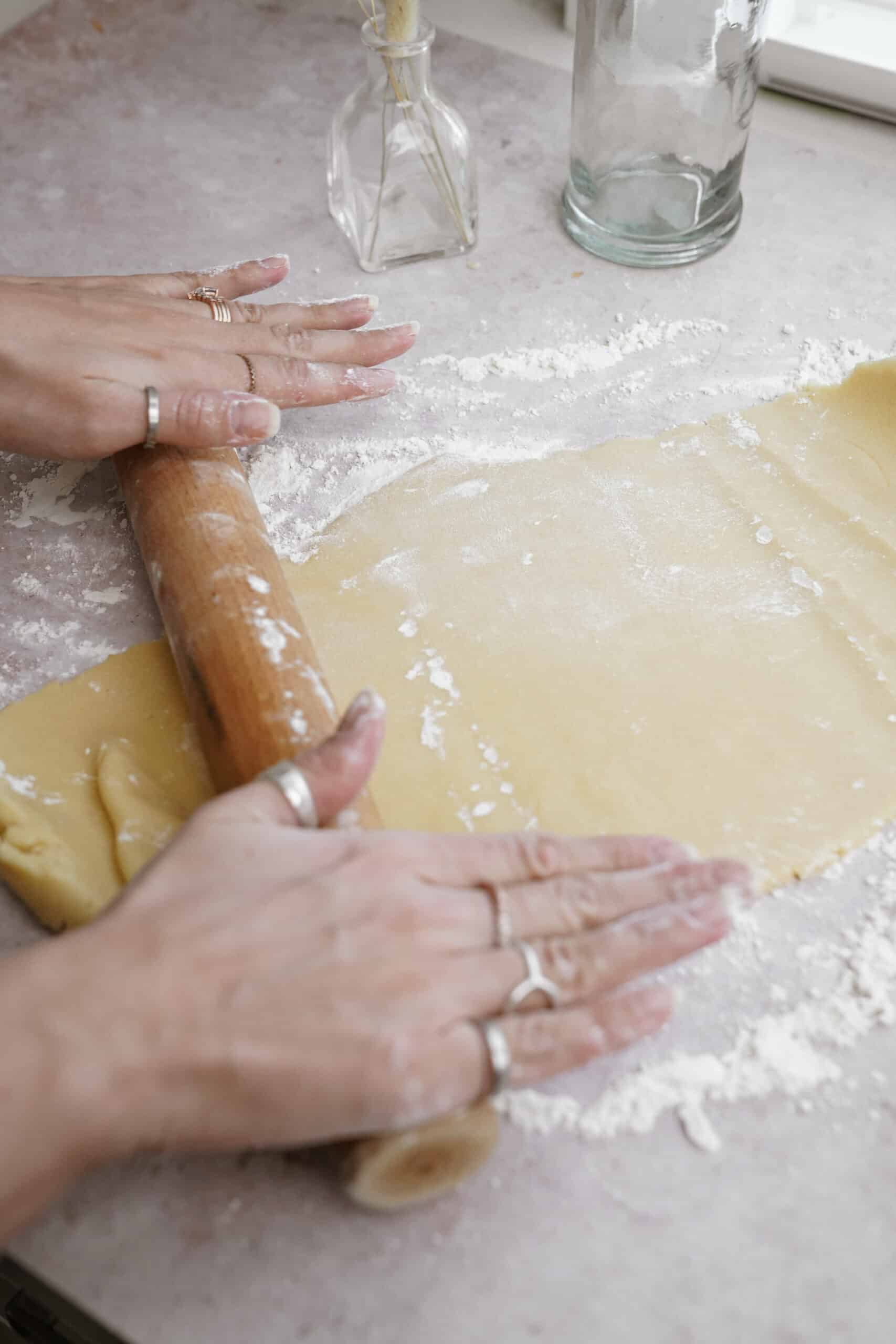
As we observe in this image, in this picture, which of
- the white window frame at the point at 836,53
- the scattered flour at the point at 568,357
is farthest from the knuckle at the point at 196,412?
the white window frame at the point at 836,53

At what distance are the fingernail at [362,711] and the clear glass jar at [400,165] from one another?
101 cm

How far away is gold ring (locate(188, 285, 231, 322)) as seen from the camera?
1457 mm

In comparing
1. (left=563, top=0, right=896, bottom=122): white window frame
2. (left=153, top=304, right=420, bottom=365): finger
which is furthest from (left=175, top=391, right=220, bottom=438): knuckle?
(left=563, top=0, right=896, bottom=122): white window frame

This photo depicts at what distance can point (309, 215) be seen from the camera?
73.2 inches

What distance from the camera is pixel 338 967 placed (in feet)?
2.67

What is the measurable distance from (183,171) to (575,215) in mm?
698

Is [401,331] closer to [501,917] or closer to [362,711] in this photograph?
[362,711]

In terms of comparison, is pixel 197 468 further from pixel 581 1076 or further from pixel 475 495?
pixel 581 1076

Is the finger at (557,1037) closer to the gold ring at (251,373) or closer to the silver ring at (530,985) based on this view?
the silver ring at (530,985)

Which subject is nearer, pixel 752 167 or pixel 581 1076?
pixel 581 1076

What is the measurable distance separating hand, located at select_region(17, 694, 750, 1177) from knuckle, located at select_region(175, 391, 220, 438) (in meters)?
0.50

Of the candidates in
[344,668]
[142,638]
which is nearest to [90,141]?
[142,638]

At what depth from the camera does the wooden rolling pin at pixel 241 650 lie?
844mm

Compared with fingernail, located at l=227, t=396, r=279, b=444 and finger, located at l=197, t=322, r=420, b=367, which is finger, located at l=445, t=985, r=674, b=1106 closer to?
fingernail, located at l=227, t=396, r=279, b=444
